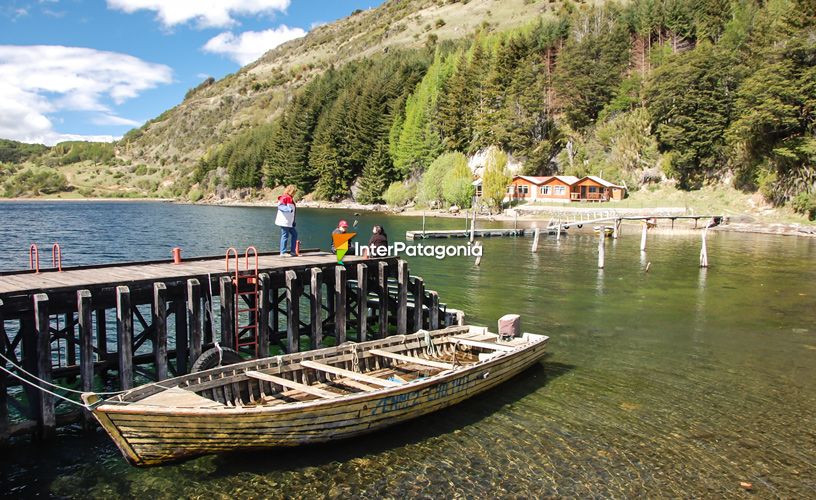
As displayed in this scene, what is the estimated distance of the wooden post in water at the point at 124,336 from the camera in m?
14.7

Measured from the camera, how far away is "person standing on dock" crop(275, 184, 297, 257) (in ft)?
71.2

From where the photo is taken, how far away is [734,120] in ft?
319

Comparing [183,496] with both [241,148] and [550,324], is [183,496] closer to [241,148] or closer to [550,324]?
[550,324]

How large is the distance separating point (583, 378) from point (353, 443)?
9.24 m

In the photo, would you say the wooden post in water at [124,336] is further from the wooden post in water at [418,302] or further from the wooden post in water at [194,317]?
the wooden post in water at [418,302]

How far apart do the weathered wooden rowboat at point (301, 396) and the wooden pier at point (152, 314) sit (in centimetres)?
227

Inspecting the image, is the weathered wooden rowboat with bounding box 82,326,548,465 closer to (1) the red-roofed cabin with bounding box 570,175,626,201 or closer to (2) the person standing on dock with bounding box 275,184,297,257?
(2) the person standing on dock with bounding box 275,184,297,257

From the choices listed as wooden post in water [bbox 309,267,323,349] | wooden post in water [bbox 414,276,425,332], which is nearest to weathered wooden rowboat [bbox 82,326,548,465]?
wooden post in water [bbox 309,267,323,349]

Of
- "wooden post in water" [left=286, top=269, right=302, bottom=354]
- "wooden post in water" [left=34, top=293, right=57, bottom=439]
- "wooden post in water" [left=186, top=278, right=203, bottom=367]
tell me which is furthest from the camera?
"wooden post in water" [left=286, top=269, right=302, bottom=354]

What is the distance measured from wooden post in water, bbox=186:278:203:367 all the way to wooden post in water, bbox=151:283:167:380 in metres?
0.68

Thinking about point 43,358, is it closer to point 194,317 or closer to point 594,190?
point 194,317

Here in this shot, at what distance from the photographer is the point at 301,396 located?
618 inches

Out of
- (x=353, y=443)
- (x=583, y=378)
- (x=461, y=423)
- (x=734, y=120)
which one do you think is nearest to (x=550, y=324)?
(x=583, y=378)

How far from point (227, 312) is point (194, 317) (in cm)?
108
